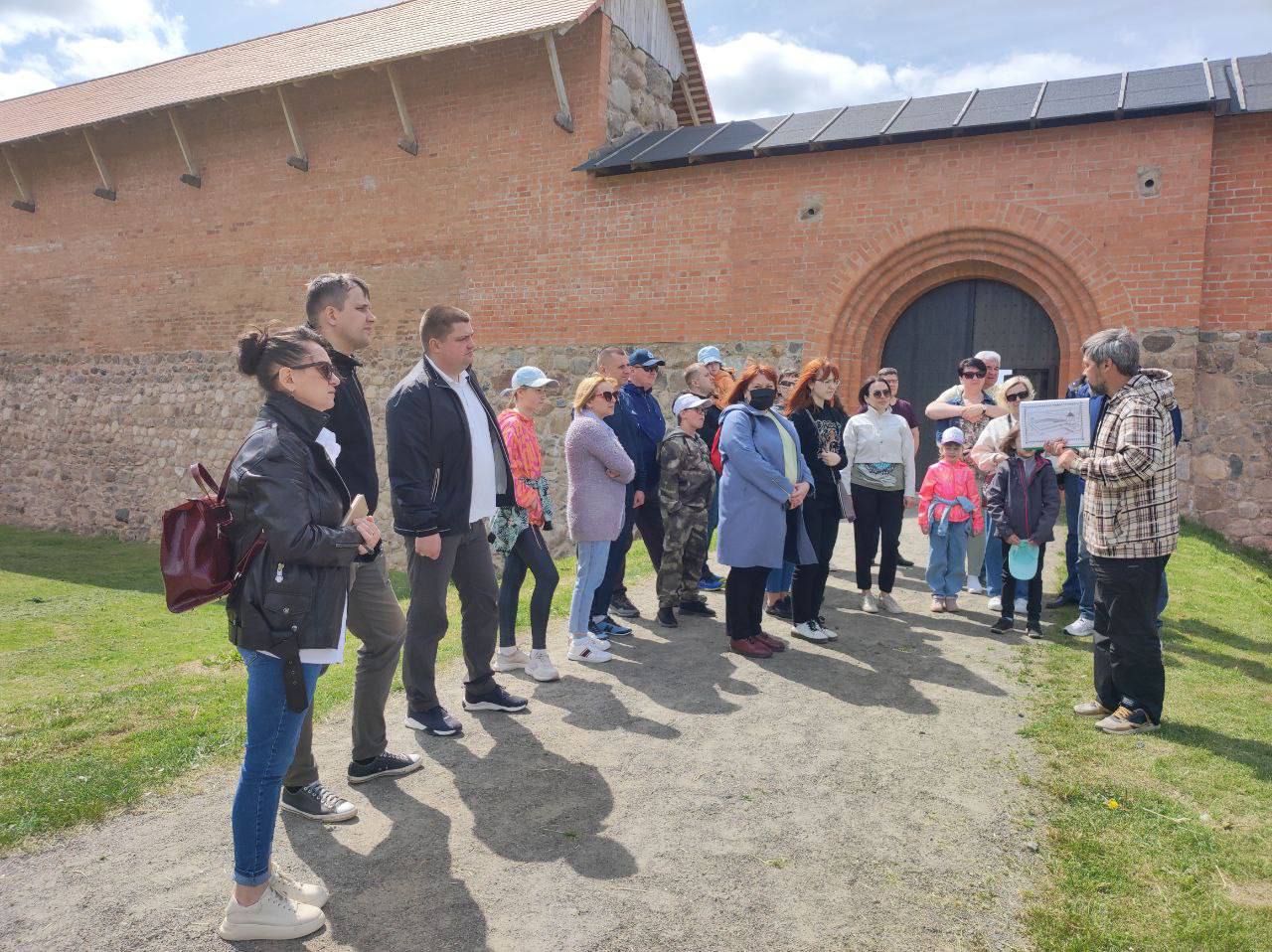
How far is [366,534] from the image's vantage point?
2598 millimetres

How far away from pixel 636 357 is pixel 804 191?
5.53 m

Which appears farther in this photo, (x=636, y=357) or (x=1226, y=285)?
(x=1226, y=285)

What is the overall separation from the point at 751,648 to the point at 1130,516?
2.21m

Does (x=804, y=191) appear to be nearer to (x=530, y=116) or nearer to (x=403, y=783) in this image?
(x=530, y=116)

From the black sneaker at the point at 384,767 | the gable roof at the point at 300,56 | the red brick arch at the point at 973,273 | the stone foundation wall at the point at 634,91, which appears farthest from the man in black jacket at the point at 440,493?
the stone foundation wall at the point at 634,91

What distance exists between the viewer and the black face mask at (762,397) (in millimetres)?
5059

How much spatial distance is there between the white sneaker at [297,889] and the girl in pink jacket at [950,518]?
16.1 feet

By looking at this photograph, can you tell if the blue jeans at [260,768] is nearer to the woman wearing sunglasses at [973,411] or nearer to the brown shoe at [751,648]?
the brown shoe at [751,648]

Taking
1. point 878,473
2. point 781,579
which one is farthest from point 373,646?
point 878,473

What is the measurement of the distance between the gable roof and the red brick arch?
5.42 metres

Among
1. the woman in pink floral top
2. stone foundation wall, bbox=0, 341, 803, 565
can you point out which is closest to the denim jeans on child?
the woman in pink floral top

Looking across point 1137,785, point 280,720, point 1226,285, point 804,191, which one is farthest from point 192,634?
point 1226,285

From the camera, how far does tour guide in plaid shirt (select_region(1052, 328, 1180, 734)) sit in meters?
3.86

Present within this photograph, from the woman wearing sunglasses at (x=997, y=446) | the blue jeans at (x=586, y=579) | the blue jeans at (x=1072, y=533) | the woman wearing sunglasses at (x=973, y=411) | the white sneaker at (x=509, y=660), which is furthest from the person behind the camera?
the woman wearing sunglasses at (x=973, y=411)
